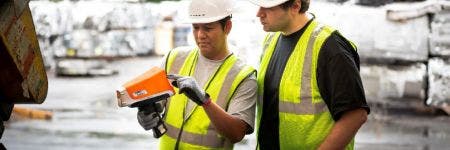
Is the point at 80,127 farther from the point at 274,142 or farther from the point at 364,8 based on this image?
the point at 274,142

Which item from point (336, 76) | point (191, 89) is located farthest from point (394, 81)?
point (191, 89)

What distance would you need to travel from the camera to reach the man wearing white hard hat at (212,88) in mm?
3227

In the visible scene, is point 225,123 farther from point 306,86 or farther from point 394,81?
point 394,81

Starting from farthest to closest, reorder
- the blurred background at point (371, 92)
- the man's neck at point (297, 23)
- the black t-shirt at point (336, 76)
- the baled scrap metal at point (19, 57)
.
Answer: the blurred background at point (371, 92) → the man's neck at point (297, 23) → the black t-shirt at point (336, 76) → the baled scrap metal at point (19, 57)

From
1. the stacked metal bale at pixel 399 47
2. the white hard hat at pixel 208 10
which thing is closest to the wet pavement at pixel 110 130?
the stacked metal bale at pixel 399 47

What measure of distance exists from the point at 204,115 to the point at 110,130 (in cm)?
648

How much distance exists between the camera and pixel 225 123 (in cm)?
312

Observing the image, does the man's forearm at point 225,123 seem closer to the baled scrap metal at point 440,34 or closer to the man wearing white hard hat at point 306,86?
the man wearing white hard hat at point 306,86

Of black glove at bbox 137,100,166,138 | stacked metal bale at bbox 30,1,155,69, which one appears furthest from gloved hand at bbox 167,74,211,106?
stacked metal bale at bbox 30,1,155,69

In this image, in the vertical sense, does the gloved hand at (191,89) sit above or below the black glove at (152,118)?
above

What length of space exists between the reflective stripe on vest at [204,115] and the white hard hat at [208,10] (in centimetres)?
22

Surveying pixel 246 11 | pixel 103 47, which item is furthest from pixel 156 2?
pixel 246 11

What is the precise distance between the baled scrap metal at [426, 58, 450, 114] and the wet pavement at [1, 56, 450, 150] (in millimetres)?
238

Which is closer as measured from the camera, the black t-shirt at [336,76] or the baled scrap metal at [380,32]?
the black t-shirt at [336,76]
